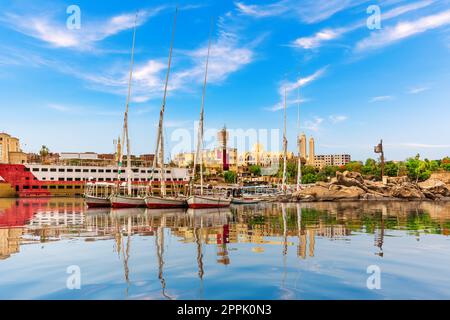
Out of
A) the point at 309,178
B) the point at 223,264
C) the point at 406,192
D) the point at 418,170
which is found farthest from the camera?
the point at 309,178

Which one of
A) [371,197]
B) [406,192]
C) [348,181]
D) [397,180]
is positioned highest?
[348,181]

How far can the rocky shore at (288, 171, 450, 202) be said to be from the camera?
3821 inches

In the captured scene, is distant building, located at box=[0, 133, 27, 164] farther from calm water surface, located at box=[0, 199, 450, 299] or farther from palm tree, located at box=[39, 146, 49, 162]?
calm water surface, located at box=[0, 199, 450, 299]

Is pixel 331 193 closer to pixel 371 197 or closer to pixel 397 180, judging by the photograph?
pixel 371 197

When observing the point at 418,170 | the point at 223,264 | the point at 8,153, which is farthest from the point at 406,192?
the point at 8,153

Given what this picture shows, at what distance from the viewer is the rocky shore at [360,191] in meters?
97.1

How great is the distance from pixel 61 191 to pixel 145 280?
117m

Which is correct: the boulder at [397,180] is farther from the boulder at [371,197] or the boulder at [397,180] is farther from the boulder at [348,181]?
the boulder at [348,181]

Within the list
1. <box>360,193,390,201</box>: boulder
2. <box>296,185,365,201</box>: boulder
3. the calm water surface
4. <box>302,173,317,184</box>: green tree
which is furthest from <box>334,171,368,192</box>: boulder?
the calm water surface

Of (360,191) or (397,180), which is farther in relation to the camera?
(397,180)

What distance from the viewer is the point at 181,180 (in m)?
140

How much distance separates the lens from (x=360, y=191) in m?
101

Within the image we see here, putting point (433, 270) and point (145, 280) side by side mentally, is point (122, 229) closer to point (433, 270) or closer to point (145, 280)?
point (145, 280)

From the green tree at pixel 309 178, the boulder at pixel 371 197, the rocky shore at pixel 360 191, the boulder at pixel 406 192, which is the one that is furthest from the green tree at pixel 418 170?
the boulder at pixel 371 197
